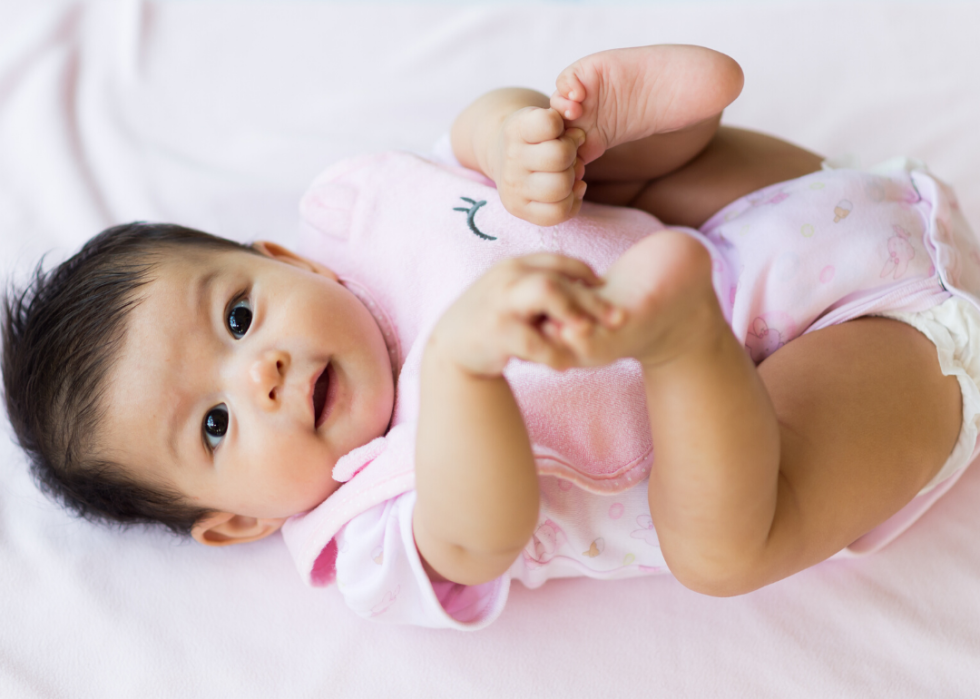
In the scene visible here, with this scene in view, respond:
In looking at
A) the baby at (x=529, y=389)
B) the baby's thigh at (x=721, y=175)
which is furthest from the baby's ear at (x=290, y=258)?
the baby's thigh at (x=721, y=175)

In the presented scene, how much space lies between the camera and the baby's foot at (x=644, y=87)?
2.72 feet

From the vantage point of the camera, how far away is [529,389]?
88 centimetres

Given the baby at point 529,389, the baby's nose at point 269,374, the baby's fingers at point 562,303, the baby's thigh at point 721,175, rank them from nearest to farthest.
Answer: the baby's fingers at point 562,303 → the baby at point 529,389 → the baby's nose at point 269,374 → the baby's thigh at point 721,175

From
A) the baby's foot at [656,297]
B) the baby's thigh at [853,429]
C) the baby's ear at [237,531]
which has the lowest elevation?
the baby's ear at [237,531]

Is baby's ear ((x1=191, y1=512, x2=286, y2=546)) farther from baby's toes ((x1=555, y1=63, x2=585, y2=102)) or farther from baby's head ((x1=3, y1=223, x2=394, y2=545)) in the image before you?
baby's toes ((x1=555, y1=63, x2=585, y2=102))

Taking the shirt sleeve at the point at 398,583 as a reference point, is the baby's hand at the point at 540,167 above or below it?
above

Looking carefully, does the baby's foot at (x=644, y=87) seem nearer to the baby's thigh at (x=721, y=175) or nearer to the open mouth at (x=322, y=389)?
the baby's thigh at (x=721, y=175)

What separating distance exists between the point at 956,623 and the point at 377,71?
1.30 meters

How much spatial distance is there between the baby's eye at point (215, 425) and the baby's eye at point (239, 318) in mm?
89

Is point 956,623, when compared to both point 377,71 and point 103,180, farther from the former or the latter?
point 103,180

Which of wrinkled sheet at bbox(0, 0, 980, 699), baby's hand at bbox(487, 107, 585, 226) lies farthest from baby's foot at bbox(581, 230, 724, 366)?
wrinkled sheet at bbox(0, 0, 980, 699)

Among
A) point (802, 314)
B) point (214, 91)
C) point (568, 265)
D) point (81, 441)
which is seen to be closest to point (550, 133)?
point (568, 265)

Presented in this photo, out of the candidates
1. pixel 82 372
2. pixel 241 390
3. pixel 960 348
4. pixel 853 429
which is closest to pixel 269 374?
pixel 241 390

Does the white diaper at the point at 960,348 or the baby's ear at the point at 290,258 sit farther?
the baby's ear at the point at 290,258
